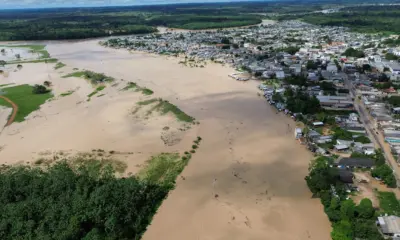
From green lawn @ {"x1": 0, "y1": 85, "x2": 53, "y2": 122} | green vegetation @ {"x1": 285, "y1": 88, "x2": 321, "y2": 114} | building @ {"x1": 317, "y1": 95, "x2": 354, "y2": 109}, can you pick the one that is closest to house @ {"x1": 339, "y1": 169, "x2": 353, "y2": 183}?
green vegetation @ {"x1": 285, "y1": 88, "x2": 321, "y2": 114}

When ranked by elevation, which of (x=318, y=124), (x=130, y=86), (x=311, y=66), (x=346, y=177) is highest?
(x=311, y=66)

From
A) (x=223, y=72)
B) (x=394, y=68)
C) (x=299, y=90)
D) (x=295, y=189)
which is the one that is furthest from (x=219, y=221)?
(x=394, y=68)

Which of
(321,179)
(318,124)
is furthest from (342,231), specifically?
(318,124)

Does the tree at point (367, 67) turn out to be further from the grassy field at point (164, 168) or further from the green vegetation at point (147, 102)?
the grassy field at point (164, 168)

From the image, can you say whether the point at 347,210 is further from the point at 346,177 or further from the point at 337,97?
the point at 337,97

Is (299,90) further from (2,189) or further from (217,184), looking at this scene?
(2,189)

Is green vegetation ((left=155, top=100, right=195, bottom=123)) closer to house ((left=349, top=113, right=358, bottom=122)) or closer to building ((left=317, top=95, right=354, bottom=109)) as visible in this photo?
building ((left=317, top=95, right=354, bottom=109))

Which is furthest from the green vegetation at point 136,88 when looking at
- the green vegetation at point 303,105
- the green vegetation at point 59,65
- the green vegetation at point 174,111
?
the green vegetation at point 59,65
